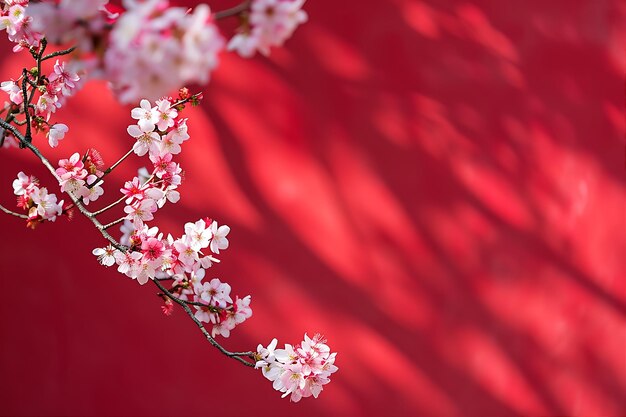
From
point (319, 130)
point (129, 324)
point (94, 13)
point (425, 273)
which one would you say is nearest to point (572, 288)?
point (425, 273)

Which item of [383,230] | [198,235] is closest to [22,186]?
[198,235]

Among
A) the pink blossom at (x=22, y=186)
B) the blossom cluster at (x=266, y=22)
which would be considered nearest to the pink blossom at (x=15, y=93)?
the pink blossom at (x=22, y=186)

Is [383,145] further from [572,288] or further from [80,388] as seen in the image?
[80,388]

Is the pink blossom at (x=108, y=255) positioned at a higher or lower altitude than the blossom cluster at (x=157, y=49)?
higher

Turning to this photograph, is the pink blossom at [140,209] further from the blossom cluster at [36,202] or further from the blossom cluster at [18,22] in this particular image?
the blossom cluster at [18,22]

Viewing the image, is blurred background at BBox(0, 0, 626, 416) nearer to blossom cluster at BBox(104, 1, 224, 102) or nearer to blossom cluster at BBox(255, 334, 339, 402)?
blossom cluster at BBox(255, 334, 339, 402)
